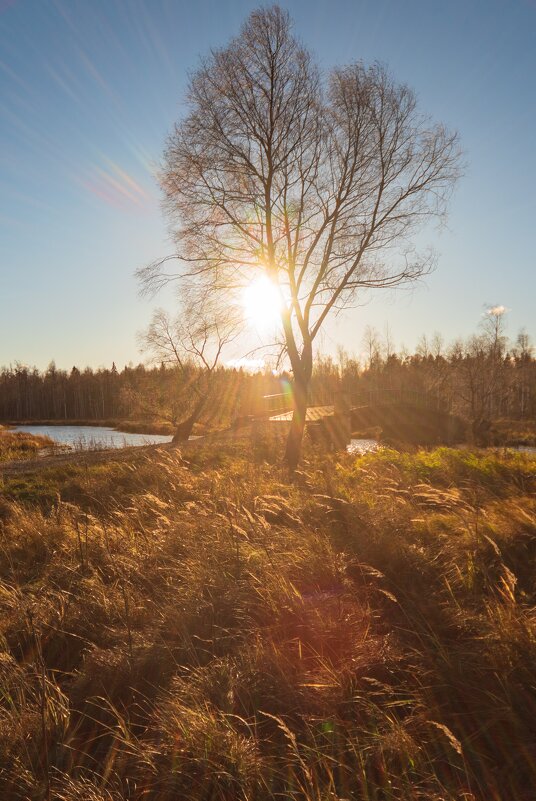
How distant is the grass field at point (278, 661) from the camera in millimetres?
2420

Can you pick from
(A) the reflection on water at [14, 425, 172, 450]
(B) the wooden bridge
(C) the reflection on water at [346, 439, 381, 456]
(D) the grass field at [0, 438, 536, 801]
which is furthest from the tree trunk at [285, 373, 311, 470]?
(B) the wooden bridge

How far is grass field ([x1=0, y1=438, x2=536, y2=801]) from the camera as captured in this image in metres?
2.42

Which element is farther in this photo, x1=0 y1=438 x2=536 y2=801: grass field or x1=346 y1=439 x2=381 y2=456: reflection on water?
x1=346 y1=439 x2=381 y2=456: reflection on water

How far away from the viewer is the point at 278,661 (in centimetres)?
322

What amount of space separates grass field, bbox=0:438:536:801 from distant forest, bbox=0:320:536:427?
35.8ft

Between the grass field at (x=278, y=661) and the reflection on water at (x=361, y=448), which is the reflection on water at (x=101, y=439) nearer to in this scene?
the reflection on water at (x=361, y=448)

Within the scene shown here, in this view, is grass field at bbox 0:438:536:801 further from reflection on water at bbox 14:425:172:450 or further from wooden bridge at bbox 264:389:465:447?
wooden bridge at bbox 264:389:465:447

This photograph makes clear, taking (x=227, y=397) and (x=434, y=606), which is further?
(x=227, y=397)

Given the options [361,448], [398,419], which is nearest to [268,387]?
[398,419]

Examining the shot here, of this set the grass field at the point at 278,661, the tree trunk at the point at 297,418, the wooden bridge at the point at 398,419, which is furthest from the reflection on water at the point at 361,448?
the grass field at the point at 278,661

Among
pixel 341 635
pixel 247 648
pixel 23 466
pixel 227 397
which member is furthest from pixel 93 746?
pixel 227 397

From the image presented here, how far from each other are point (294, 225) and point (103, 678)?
11064mm

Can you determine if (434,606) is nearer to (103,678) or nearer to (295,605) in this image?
(295,605)

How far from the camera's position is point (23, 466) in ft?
49.6
